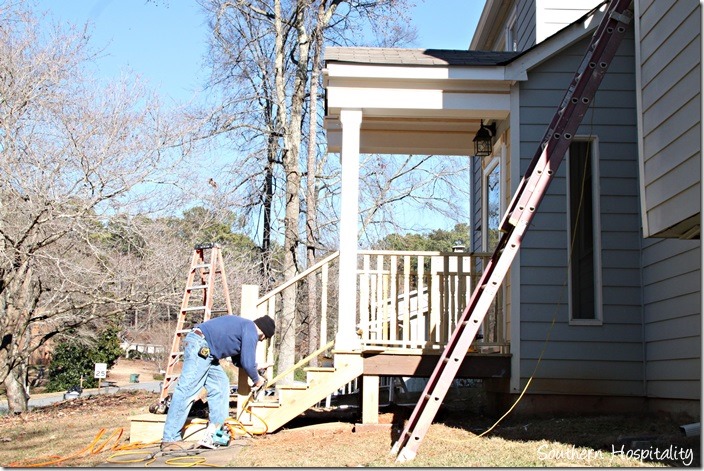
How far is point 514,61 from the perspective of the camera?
8.59 meters

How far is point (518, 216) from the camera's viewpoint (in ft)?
20.9

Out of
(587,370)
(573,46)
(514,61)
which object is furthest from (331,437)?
(573,46)

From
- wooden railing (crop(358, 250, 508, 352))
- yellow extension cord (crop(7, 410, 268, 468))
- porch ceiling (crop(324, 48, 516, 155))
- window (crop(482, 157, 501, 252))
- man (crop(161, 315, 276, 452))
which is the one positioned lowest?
yellow extension cord (crop(7, 410, 268, 468))

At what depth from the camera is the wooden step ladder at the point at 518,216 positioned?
598 cm

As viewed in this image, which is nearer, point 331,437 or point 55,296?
point 331,437

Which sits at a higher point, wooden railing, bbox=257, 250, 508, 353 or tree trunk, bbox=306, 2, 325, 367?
tree trunk, bbox=306, 2, 325, 367

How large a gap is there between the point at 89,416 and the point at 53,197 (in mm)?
3741

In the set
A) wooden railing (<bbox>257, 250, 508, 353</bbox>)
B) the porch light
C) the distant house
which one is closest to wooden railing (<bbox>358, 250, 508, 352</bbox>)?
wooden railing (<bbox>257, 250, 508, 353</bbox>)

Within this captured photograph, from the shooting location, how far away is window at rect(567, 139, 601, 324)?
8453 mm

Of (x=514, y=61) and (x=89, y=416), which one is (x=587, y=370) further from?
(x=89, y=416)

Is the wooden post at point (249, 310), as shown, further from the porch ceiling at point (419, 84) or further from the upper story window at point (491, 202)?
the upper story window at point (491, 202)

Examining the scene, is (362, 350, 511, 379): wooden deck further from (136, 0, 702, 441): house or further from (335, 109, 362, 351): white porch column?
(335, 109, 362, 351): white porch column

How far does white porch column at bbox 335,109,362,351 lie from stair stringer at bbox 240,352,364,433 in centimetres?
35

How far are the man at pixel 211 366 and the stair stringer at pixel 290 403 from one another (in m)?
0.64
